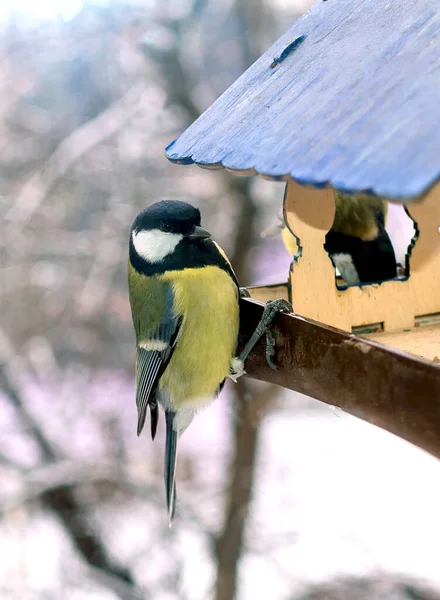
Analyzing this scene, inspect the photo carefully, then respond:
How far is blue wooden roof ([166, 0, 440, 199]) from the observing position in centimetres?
72

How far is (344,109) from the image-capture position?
864mm

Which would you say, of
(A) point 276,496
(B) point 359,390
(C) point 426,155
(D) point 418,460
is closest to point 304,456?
(A) point 276,496

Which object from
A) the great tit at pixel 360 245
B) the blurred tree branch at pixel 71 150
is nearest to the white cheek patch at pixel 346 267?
the great tit at pixel 360 245

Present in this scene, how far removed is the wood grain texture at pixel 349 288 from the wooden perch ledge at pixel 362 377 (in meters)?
0.16

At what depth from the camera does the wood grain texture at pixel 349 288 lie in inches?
47.4

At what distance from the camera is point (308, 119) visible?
91 centimetres

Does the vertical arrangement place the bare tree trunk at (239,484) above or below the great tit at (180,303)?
below

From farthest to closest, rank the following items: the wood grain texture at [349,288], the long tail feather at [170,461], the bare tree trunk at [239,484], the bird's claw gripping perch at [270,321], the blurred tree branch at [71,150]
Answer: the blurred tree branch at [71,150] → the bare tree trunk at [239,484] → the long tail feather at [170,461] → the wood grain texture at [349,288] → the bird's claw gripping perch at [270,321]

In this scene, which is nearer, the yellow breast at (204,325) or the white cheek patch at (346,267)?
the yellow breast at (204,325)

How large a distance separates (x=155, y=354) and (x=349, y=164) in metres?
0.63

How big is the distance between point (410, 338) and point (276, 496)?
6.42ft

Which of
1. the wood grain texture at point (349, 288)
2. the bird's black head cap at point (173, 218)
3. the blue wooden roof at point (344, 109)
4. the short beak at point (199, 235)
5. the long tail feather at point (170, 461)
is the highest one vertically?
the blue wooden roof at point (344, 109)

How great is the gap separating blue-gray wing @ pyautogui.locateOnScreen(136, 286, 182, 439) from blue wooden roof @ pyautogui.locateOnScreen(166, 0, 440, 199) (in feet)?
0.84

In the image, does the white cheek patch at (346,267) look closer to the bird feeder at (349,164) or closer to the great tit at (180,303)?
the bird feeder at (349,164)
